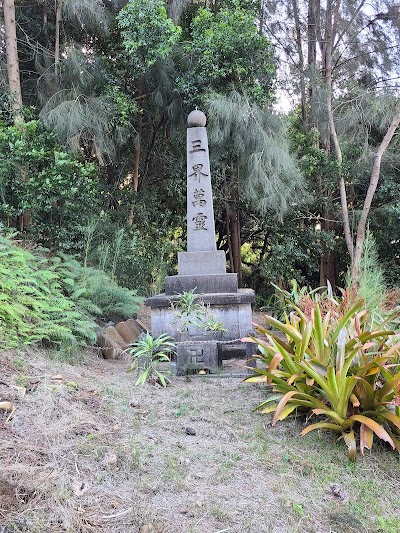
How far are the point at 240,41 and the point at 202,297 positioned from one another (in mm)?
4734

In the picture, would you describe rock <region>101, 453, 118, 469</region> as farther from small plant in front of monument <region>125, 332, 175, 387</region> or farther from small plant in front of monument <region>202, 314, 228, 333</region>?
small plant in front of monument <region>202, 314, 228, 333</region>

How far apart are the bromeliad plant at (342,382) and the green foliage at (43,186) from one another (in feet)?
14.3

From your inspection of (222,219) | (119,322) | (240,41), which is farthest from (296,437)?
(222,219)

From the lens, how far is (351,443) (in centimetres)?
203

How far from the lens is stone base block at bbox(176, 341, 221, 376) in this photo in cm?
343

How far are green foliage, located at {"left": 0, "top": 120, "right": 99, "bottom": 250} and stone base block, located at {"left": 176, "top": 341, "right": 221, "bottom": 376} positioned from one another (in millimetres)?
3414

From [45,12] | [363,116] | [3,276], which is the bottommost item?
[3,276]

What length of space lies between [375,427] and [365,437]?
0.23 feet

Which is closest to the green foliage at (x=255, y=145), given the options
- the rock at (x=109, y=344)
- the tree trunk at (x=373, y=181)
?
the tree trunk at (x=373, y=181)

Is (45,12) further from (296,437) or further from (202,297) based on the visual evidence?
(296,437)

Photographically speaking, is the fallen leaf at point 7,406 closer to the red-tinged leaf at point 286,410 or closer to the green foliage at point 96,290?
the red-tinged leaf at point 286,410

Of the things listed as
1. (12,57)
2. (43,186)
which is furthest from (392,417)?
(12,57)

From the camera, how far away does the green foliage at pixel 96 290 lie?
469 centimetres

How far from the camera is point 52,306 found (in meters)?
3.71
